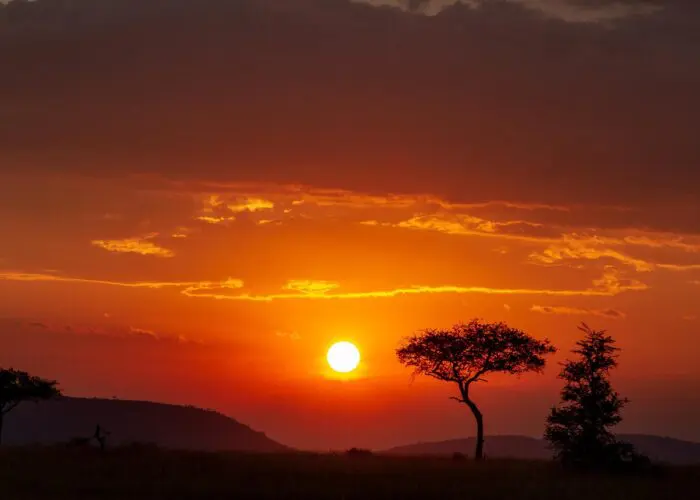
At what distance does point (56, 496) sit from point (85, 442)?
1343 inches

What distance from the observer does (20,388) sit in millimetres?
97875

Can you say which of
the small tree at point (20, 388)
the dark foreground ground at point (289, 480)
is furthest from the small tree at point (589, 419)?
the small tree at point (20, 388)

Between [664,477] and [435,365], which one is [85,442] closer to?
[435,365]

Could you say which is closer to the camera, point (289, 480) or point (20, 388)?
point (289, 480)

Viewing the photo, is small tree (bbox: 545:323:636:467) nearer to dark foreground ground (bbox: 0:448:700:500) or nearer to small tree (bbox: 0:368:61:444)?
dark foreground ground (bbox: 0:448:700:500)

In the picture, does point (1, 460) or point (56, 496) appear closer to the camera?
point (56, 496)

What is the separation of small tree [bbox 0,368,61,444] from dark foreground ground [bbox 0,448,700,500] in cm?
3179

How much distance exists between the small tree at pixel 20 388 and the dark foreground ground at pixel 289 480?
3179 centimetres

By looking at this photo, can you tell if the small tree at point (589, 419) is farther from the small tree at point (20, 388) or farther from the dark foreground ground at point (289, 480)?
the small tree at point (20, 388)

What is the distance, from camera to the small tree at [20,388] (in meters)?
96.6

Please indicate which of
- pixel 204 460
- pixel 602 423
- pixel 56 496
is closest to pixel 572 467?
pixel 602 423

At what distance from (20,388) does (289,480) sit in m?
55.7

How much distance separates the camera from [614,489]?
167ft

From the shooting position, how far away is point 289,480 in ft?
164
